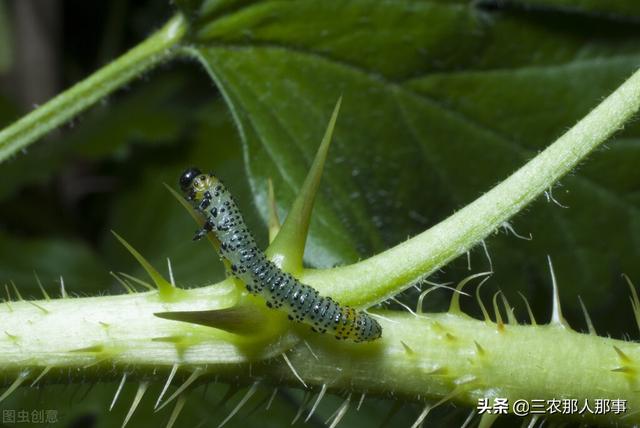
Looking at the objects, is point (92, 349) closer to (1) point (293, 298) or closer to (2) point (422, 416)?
(1) point (293, 298)

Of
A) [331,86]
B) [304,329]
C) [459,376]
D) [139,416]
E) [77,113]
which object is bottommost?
[139,416]

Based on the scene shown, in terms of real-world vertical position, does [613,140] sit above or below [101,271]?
above

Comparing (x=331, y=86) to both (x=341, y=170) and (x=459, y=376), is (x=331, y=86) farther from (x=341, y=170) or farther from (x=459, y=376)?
(x=459, y=376)

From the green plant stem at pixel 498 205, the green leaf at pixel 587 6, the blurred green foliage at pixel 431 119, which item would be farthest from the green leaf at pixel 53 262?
the green plant stem at pixel 498 205

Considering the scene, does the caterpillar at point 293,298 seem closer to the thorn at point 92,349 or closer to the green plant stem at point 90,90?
the thorn at point 92,349

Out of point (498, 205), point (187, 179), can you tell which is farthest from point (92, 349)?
point (498, 205)

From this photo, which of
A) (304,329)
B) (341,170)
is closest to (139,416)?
(341,170)
